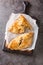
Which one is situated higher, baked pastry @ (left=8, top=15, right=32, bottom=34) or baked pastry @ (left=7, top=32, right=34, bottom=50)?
baked pastry @ (left=8, top=15, right=32, bottom=34)

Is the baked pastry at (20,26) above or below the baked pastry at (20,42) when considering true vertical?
above

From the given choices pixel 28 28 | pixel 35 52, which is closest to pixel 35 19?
pixel 28 28

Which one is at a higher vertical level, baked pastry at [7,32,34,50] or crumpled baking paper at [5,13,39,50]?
crumpled baking paper at [5,13,39,50]

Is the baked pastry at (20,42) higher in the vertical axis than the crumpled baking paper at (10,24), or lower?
lower
